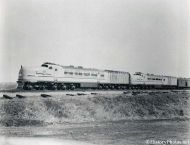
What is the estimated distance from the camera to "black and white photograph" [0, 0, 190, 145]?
9.50 m

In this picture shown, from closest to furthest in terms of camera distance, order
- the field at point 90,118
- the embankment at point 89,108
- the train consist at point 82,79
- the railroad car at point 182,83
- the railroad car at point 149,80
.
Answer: the field at point 90,118 → the embankment at point 89,108 → the train consist at point 82,79 → the railroad car at point 149,80 → the railroad car at point 182,83

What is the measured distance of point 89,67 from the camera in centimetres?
1656

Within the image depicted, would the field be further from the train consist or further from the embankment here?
the train consist

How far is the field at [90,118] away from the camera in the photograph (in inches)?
368

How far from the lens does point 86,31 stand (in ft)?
40.1

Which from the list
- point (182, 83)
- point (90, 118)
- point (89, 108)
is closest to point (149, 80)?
point (182, 83)

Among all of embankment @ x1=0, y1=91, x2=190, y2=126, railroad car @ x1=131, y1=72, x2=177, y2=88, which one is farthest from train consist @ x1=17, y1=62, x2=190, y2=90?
embankment @ x1=0, y1=91, x2=190, y2=126

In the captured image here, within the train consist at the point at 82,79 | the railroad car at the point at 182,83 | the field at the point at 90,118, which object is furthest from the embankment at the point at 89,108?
the railroad car at the point at 182,83

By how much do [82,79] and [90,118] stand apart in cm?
508

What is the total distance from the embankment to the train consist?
203cm

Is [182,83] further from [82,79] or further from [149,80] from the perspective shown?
[82,79]

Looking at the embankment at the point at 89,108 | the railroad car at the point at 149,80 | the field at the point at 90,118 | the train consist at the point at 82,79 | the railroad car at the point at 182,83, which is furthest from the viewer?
the railroad car at the point at 182,83

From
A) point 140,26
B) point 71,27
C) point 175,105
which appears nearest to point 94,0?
point 71,27

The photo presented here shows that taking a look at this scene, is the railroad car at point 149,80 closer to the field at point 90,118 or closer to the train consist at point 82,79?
the train consist at point 82,79
